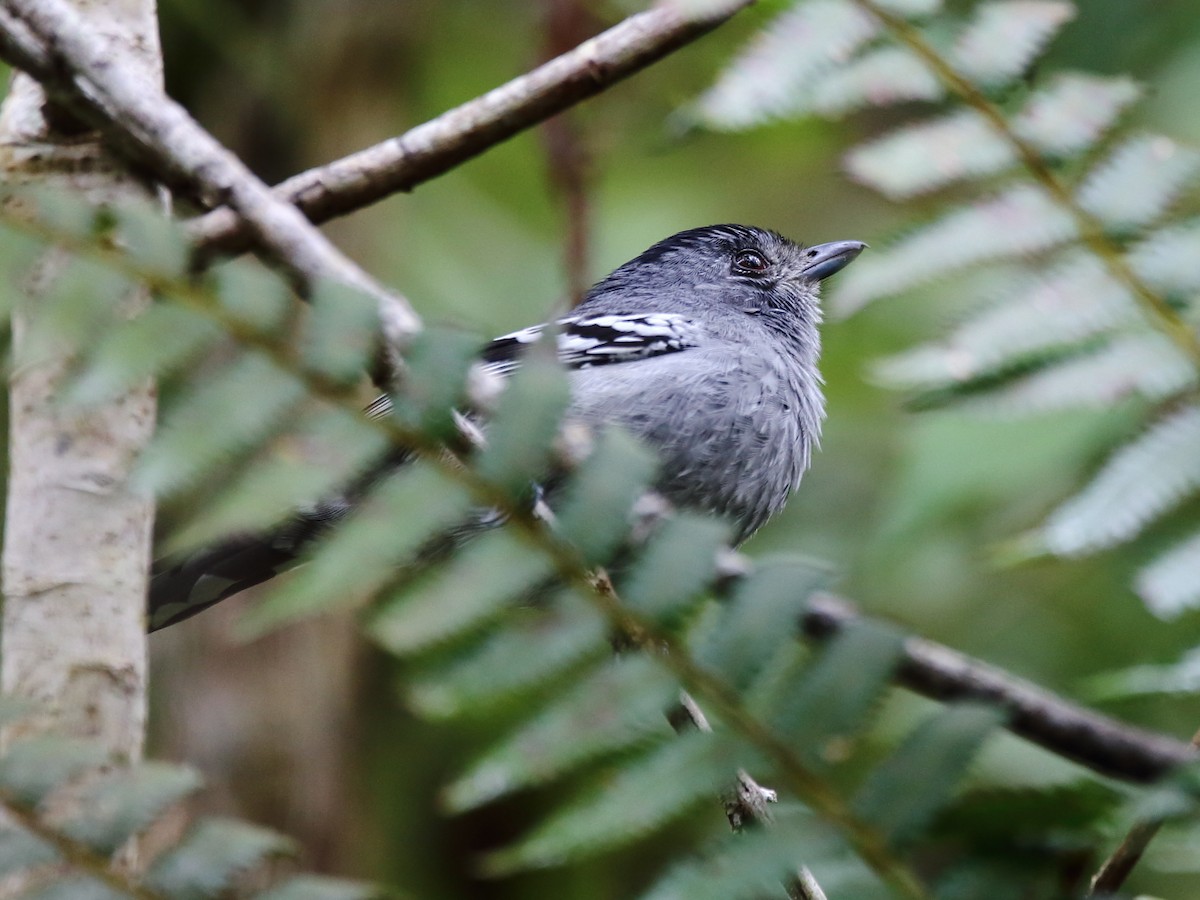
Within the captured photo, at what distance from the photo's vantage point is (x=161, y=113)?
2568 millimetres

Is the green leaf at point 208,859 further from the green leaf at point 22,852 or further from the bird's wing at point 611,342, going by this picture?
the bird's wing at point 611,342

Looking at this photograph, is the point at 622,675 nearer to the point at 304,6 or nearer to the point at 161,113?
the point at 161,113

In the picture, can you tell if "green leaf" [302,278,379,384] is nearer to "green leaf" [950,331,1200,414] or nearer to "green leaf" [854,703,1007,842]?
"green leaf" [854,703,1007,842]

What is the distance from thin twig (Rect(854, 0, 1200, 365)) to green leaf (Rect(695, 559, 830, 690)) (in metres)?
0.62

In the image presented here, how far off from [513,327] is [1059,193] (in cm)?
514

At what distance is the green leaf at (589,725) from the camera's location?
1.21 m

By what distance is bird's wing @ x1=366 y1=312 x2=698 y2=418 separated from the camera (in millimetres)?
4367

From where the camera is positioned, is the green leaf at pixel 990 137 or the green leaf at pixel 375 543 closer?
the green leaf at pixel 375 543

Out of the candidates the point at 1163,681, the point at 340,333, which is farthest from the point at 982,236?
the point at 340,333

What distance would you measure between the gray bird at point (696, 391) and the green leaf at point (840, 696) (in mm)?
2091

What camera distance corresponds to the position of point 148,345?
1.37 meters

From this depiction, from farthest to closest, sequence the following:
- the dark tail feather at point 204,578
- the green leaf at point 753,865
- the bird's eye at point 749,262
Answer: the bird's eye at point 749,262 < the dark tail feather at point 204,578 < the green leaf at point 753,865

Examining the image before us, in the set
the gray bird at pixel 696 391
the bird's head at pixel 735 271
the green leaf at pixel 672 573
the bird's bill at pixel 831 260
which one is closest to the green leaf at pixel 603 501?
the green leaf at pixel 672 573

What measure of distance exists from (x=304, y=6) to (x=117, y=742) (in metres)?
4.95
